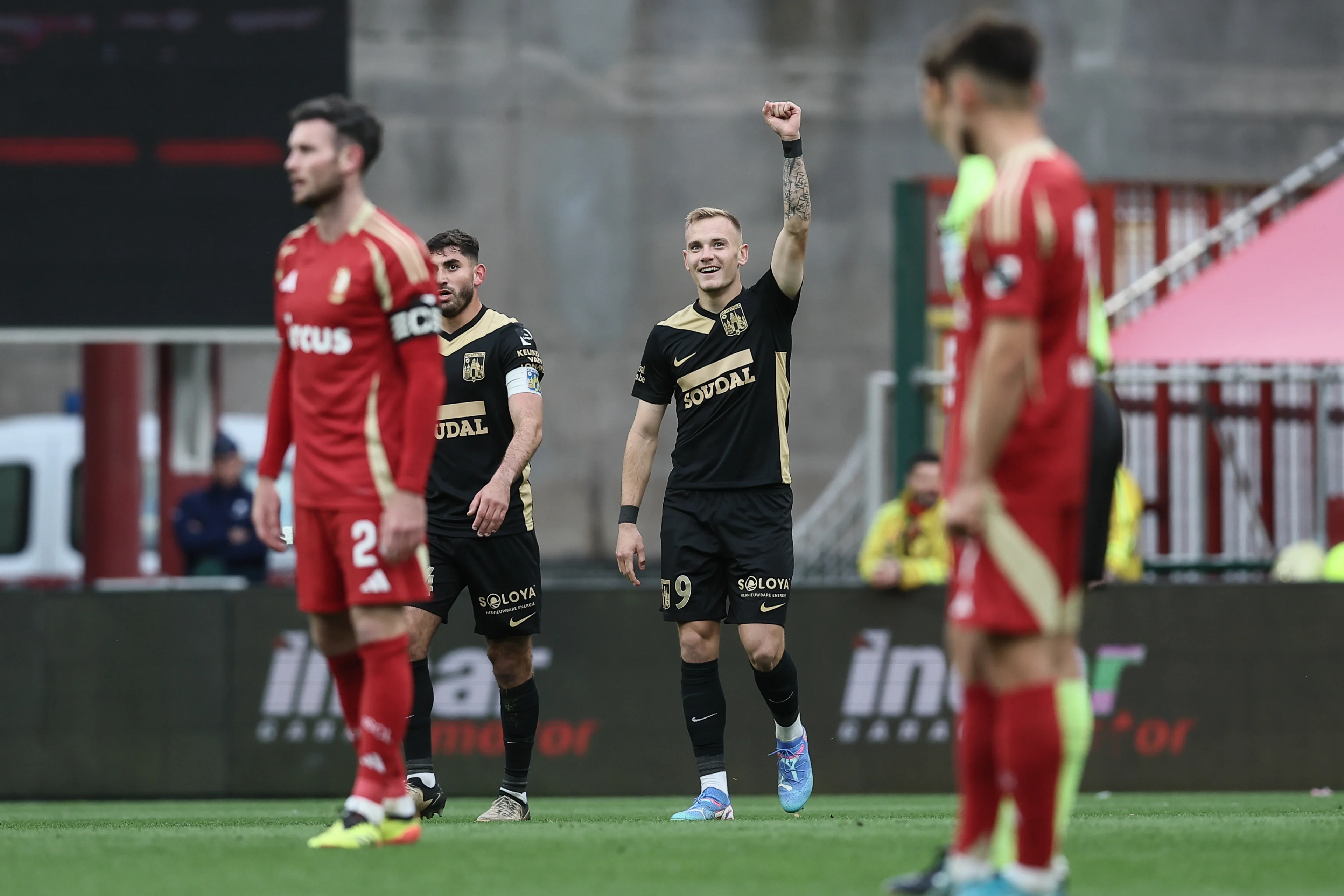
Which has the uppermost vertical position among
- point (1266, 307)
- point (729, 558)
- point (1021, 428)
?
point (1266, 307)

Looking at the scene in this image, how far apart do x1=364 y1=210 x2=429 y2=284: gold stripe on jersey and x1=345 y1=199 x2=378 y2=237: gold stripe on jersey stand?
1 centimetres

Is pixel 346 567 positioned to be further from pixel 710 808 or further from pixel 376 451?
pixel 710 808

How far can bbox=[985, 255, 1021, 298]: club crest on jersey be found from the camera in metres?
3.93

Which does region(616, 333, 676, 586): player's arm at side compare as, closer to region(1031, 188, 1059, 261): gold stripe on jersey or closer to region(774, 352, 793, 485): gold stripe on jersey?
region(774, 352, 793, 485): gold stripe on jersey

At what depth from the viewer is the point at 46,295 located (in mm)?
11102

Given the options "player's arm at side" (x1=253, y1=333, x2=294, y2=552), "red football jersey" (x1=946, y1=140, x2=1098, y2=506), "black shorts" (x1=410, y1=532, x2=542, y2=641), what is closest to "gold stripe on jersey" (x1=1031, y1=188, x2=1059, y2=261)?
"red football jersey" (x1=946, y1=140, x2=1098, y2=506)

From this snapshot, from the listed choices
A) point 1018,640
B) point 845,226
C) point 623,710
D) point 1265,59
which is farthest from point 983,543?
point 1265,59

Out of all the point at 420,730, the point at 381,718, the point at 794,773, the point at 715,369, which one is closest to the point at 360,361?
the point at 381,718

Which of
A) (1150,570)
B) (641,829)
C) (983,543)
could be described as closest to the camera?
(983,543)

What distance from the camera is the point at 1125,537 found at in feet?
38.7

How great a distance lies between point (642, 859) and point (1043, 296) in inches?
80.7

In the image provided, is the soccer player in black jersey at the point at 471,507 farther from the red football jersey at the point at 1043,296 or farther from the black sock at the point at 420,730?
the red football jersey at the point at 1043,296

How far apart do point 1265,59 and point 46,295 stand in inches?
527

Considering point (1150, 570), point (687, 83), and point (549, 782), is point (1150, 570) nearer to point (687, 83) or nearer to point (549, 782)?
point (549, 782)
